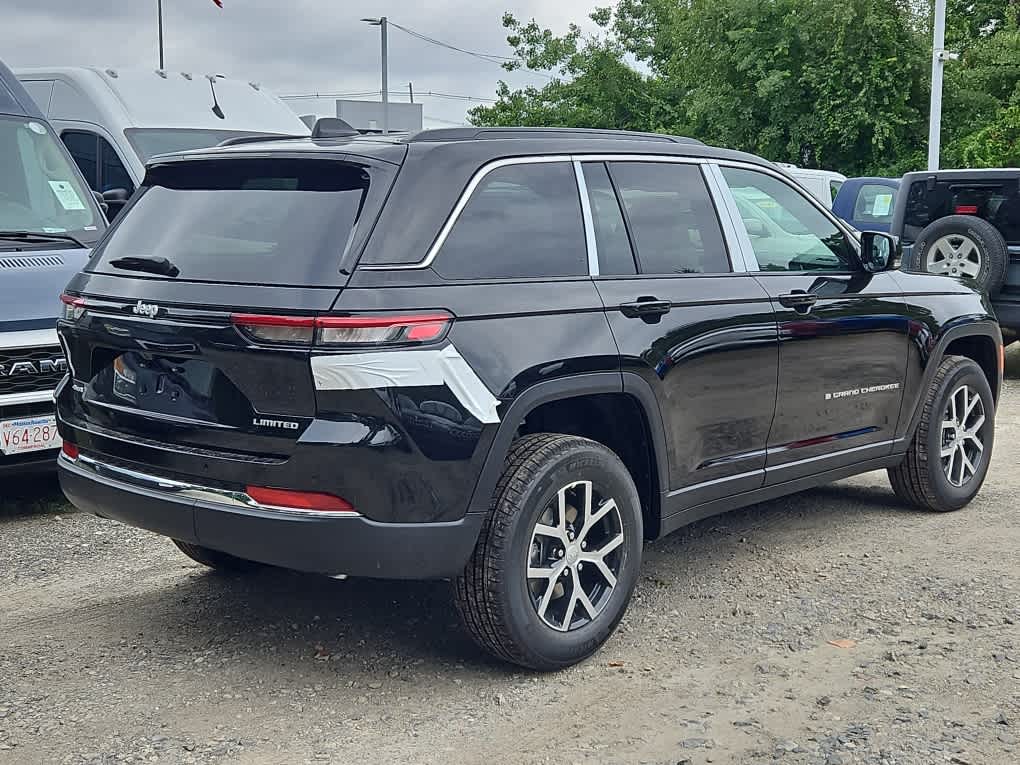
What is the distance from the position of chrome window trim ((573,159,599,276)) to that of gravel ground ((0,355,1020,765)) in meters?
1.37

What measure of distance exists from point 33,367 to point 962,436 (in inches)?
181

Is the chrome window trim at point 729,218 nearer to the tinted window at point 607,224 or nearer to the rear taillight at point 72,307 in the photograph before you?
the tinted window at point 607,224

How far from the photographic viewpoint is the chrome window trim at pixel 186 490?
3857mm

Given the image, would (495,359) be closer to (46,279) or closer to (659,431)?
(659,431)

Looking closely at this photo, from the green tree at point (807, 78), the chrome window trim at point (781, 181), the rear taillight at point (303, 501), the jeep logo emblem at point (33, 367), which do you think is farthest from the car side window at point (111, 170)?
the green tree at point (807, 78)

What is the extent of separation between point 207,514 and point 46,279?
9.29 feet

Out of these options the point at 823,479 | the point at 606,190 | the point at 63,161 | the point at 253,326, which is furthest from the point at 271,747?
the point at 63,161

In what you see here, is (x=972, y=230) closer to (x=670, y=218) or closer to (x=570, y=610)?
(x=670, y=218)

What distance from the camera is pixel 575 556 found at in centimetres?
432

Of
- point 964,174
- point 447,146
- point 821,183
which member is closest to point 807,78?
point 821,183

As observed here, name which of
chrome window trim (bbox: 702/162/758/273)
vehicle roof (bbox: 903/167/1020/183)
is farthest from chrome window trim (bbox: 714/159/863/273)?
vehicle roof (bbox: 903/167/1020/183)

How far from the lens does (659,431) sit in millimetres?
4625

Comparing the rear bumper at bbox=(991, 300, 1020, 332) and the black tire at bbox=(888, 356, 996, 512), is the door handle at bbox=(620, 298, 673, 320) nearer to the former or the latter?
the black tire at bbox=(888, 356, 996, 512)

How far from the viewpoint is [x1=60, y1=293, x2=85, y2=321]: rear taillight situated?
4.45 metres
